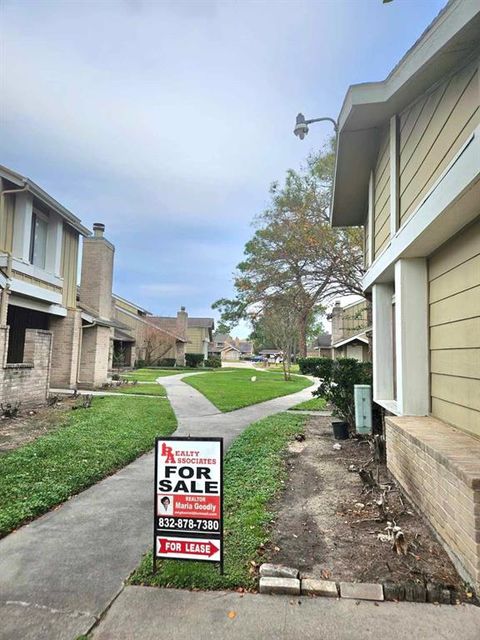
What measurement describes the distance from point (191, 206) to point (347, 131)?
52.5 ft

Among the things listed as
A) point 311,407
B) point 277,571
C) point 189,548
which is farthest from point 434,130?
point 311,407

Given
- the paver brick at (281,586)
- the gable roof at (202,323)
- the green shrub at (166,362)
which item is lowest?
the paver brick at (281,586)

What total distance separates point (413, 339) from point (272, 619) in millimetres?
3487

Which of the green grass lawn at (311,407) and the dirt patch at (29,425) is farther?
the green grass lawn at (311,407)

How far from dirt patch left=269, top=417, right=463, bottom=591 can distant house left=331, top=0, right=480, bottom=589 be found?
18cm

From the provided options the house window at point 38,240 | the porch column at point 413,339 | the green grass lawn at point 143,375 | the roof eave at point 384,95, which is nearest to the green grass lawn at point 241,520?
the porch column at point 413,339

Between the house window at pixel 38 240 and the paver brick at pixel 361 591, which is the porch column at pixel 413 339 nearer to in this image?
the paver brick at pixel 361 591

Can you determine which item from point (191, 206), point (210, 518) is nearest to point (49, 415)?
point (210, 518)

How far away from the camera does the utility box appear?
7254 millimetres

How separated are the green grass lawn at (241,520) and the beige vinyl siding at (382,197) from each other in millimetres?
3843

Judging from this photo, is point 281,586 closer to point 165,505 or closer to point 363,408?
point 165,505

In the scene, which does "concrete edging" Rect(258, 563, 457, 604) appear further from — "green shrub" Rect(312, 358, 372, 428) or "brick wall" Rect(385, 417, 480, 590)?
"green shrub" Rect(312, 358, 372, 428)

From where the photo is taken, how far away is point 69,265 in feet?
50.2

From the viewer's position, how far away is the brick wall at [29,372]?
9.62m
